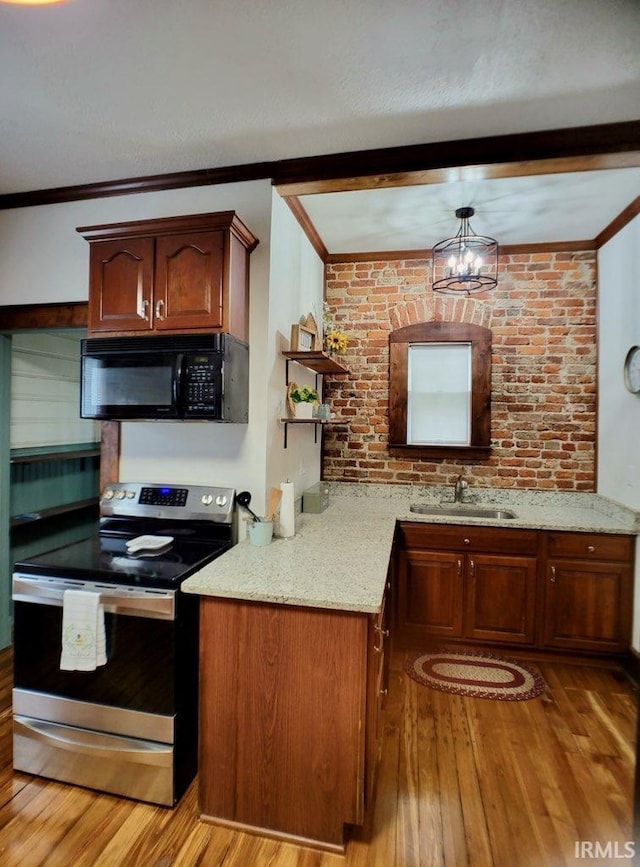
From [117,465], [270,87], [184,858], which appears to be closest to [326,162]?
[270,87]

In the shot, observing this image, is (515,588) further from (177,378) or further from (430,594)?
(177,378)

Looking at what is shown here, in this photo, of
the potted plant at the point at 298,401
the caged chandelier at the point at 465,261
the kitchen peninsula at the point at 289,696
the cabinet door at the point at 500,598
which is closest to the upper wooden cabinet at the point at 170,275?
the potted plant at the point at 298,401

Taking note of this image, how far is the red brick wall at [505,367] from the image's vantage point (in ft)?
10.5

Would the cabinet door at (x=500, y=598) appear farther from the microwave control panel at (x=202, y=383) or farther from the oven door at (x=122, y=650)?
the microwave control panel at (x=202, y=383)

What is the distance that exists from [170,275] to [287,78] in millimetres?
928

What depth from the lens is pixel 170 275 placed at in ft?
6.77

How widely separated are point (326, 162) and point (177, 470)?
1.74 meters

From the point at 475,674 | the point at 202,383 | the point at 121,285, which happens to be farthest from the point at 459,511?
the point at 121,285

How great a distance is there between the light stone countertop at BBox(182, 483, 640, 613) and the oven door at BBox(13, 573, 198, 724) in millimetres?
196

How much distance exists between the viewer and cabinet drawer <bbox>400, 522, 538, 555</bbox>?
2.76m

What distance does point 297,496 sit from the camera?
2.85 meters

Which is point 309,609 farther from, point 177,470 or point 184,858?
point 177,470

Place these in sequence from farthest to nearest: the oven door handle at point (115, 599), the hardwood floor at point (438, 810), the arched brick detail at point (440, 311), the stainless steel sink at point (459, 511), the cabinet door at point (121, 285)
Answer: the arched brick detail at point (440, 311) < the stainless steel sink at point (459, 511) < the cabinet door at point (121, 285) < the oven door handle at point (115, 599) < the hardwood floor at point (438, 810)

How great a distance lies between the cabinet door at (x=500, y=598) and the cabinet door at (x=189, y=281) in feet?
7.16
